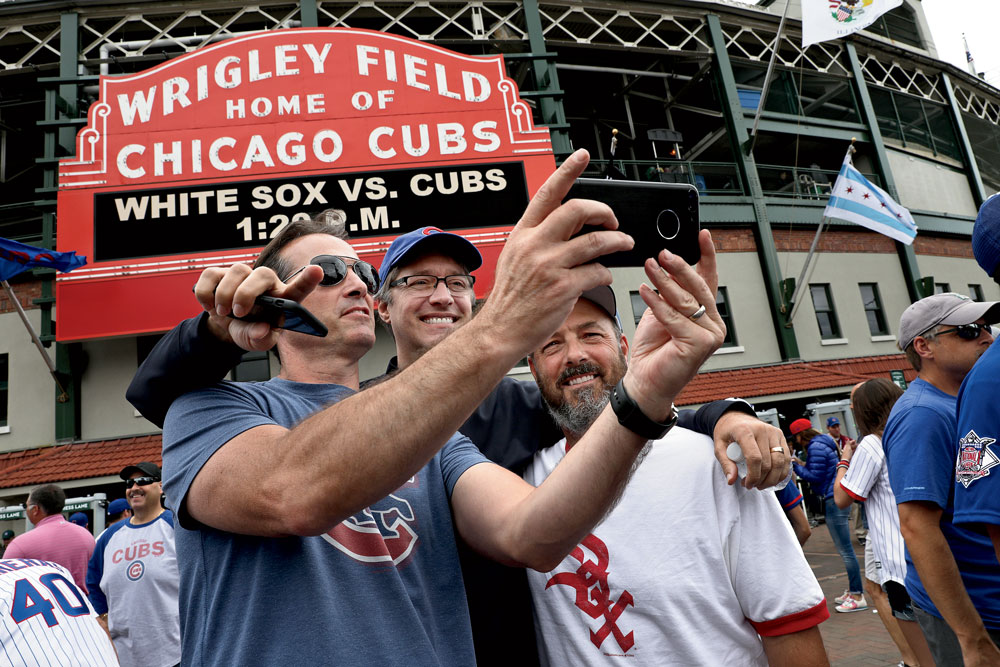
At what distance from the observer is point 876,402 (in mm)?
4352

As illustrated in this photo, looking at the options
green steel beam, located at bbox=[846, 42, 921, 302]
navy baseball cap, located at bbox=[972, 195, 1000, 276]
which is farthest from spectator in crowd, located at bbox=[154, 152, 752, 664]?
green steel beam, located at bbox=[846, 42, 921, 302]

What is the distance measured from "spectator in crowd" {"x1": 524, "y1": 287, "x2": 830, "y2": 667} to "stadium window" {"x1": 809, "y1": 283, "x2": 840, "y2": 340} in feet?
52.3

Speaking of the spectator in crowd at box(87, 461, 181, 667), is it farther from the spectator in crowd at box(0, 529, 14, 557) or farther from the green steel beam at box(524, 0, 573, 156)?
the green steel beam at box(524, 0, 573, 156)

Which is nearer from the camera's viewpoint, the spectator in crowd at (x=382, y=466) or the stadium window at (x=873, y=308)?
the spectator in crowd at (x=382, y=466)

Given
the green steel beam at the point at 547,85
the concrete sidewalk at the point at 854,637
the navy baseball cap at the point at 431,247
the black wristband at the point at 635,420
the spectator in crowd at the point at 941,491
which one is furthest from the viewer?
the green steel beam at the point at 547,85

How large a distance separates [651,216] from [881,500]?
13.4 feet

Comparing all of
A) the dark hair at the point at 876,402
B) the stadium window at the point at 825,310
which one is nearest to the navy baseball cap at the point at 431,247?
the dark hair at the point at 876,402

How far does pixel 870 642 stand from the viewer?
18.2ft

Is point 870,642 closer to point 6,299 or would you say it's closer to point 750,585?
point 750,585

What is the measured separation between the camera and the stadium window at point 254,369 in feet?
40.9

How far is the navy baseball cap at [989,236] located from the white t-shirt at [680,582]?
133cm

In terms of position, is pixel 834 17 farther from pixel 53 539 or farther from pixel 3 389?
pixel 3 389

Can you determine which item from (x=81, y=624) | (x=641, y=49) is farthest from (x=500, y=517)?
(x=641, y=49)

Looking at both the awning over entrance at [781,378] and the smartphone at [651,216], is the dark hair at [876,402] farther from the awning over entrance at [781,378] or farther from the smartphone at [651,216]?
the awning over entrance at [781,378]
